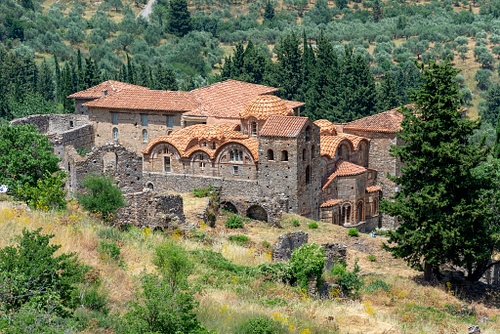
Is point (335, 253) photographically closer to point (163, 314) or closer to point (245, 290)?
point (245, 290)

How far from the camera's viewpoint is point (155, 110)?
53.6m

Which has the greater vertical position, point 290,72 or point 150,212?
point 290,72

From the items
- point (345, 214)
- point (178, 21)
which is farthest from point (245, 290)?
point (178, 21)

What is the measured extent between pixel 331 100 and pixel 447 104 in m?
34.0

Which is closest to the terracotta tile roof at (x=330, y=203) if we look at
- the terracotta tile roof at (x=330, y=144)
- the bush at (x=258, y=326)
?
the terracotta tile roof at (x=330, y=144)

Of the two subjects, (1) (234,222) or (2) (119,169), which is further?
(1) (234,222)

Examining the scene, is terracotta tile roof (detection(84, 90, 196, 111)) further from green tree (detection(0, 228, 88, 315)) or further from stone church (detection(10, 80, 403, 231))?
green tree (detection(0, 228, 88, 315))

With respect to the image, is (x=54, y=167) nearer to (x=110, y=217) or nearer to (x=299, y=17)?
(x=110, y=217)

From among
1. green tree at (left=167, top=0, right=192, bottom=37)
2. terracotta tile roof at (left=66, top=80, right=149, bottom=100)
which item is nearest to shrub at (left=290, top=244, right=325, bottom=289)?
terracotta tile roof at (left=66, top=80, right=149, bottom=100)

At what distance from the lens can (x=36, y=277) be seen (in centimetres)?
1775

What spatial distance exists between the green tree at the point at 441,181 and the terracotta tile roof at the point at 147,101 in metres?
22.1

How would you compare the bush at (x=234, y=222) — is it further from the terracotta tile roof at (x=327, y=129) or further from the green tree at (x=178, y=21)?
the green tree at (x=178, y=21)

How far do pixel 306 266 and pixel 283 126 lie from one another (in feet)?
61.7

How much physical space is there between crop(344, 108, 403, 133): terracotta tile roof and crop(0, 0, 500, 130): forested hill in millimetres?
14281
